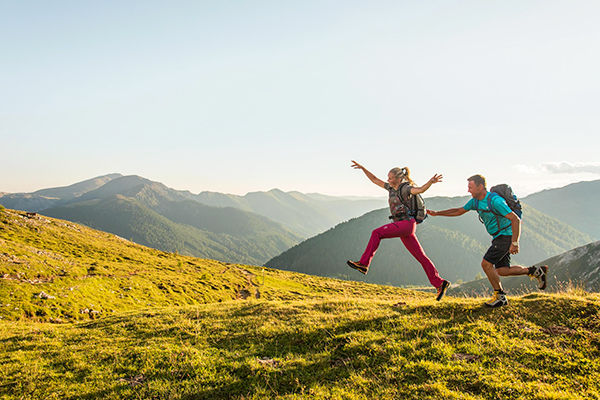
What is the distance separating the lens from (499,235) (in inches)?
379

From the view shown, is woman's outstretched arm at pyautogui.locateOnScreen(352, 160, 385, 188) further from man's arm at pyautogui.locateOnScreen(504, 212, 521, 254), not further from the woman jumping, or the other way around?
man's arm at pyautogui.locateOnScreen(504, 212, 521, 254)

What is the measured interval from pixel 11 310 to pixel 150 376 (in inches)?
1027

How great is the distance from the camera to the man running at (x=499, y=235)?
9164 millimetres

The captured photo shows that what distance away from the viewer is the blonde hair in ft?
33.2

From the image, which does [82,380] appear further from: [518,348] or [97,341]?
[518,348]

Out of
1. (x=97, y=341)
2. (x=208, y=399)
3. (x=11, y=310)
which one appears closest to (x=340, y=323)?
(x=208, y=399)

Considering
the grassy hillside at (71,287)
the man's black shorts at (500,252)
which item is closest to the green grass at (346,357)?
the man's black shorts at (500,252)

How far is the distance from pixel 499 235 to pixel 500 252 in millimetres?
551

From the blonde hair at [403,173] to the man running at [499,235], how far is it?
201 cm

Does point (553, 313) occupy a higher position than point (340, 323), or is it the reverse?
point (553, 313)

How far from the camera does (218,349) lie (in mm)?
9625

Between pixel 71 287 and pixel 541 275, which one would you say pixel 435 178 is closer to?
pixel 541 275

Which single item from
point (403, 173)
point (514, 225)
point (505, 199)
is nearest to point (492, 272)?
point (514, 225)

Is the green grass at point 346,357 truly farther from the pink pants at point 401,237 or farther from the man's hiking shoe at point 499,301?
the pink pants at point 401,237
